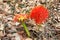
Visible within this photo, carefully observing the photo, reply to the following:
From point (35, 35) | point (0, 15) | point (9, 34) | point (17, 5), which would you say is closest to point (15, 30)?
point (9, 34)

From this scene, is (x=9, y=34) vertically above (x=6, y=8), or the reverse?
(x=6, y=8)

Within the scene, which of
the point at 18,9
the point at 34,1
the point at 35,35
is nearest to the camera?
the point at 35,35

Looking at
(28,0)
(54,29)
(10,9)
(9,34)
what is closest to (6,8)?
(10,9)

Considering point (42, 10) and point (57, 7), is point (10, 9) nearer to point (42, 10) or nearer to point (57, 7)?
point (57, 7)

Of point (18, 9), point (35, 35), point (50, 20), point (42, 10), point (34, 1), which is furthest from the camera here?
point (34, 1)

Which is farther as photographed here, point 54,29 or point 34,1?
point 34,1

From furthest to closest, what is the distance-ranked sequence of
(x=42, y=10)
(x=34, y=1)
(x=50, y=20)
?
(x=34, y=1)
(x=50, y=20)
(x=42, y=10)

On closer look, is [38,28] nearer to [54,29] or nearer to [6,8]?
[54,29]

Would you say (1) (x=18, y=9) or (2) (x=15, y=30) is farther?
(1) (x=18, y=9)

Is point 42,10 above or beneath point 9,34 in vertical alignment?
above
